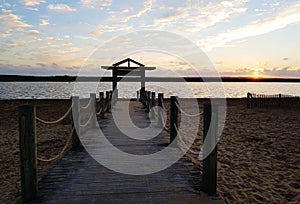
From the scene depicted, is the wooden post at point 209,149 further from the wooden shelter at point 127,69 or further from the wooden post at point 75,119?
the wooden shelter at point 127,69

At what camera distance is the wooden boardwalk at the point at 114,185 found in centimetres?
389

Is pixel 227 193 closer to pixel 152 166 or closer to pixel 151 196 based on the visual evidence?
pixel 152 166

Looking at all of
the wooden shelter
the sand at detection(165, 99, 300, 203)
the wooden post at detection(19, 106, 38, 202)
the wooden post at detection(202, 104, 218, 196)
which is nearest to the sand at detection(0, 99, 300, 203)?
the sand at detection(165, 99, 300, 203)

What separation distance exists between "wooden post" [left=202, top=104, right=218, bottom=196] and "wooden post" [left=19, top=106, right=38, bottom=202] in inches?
101

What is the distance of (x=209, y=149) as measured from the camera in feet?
13.8

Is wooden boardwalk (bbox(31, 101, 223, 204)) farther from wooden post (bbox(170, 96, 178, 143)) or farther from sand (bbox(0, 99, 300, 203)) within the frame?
wooden post (bbox(170, 96, 178, 143))

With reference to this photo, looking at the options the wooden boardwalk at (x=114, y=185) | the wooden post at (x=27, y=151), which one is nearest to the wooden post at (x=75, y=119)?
the wooden boardwalk at (x=114, y=185)

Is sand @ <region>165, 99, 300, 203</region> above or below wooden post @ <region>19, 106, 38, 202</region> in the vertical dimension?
below

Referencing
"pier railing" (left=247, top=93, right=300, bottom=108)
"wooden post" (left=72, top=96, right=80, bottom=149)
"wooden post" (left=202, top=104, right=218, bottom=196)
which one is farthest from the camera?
"pier railing" (left=247, top=93, right=300, bottom=108)

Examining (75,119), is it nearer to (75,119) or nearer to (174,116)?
(75,119)

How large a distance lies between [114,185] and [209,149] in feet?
5.47

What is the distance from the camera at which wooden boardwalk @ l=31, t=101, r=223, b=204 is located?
12.8ft

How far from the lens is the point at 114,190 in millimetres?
4199

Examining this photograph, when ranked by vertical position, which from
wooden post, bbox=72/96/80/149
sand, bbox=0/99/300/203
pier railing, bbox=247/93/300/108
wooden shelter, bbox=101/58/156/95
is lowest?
sand, bbox=0/99/300/203
